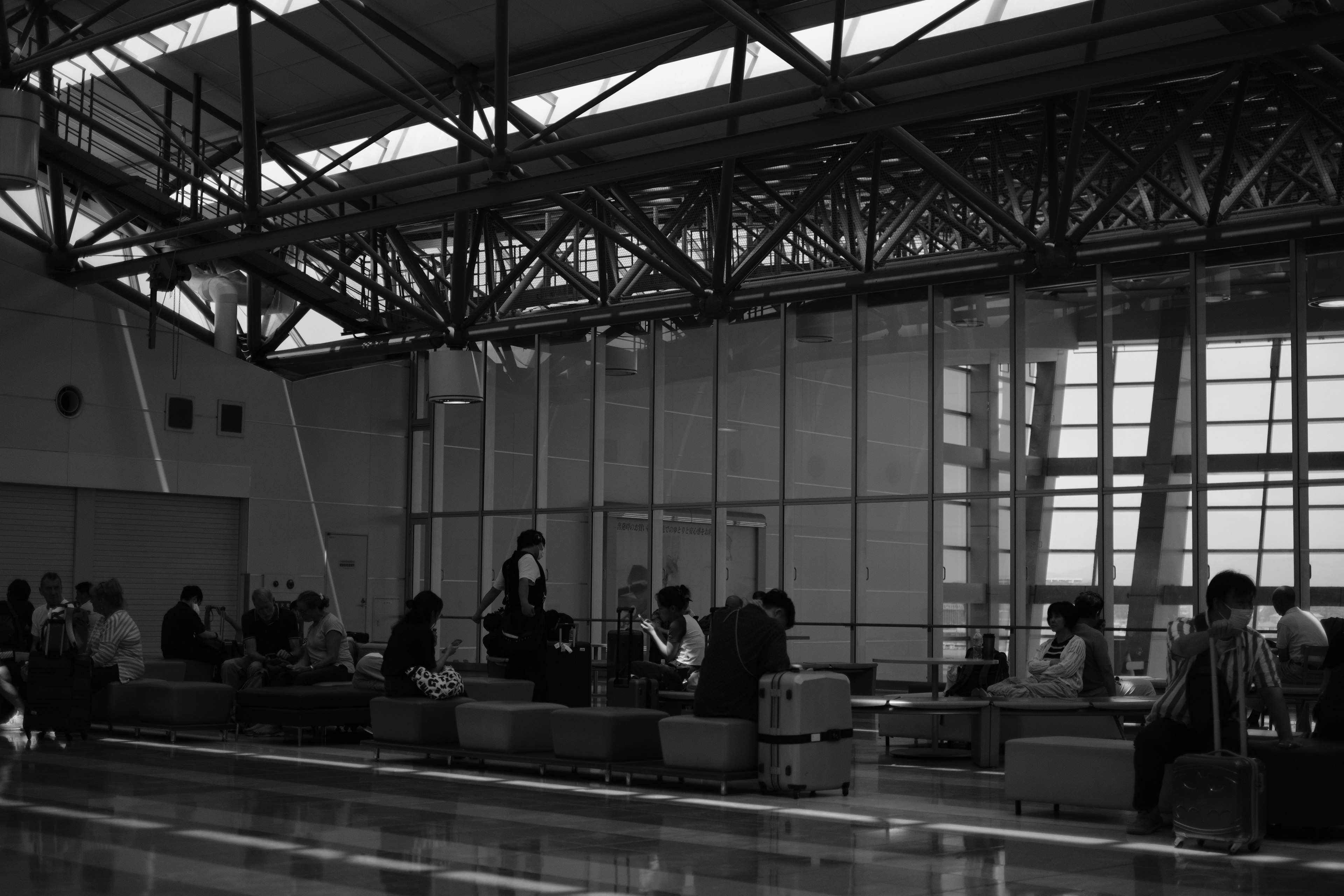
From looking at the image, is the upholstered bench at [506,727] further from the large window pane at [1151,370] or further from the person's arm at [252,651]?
the large window pane at [1151,370]

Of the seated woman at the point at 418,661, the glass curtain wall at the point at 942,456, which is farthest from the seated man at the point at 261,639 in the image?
the glass curtain wall at the point at 942,456

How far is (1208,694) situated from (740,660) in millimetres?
3130

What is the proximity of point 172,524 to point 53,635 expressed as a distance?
26.5 ft

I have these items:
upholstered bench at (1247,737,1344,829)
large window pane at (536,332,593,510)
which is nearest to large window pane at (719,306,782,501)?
large window pane at (536,332,593,510)

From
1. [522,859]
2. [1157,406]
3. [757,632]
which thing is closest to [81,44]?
[757,632]

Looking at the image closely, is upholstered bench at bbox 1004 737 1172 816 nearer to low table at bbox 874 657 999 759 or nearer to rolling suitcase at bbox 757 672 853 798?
rolling suitcase at bbox 757 672 853 798

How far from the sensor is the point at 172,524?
820 inches

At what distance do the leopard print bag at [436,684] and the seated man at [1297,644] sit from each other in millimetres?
7564

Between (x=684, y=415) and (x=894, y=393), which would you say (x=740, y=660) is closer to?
(x=894, y=393)

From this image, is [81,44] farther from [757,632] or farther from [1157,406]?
[1157,406]

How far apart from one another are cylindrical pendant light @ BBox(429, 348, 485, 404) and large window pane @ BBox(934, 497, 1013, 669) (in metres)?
6.47

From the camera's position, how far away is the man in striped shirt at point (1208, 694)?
768 centimetres

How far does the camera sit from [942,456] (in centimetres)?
1888

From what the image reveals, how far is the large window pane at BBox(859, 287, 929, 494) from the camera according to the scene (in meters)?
19.2
